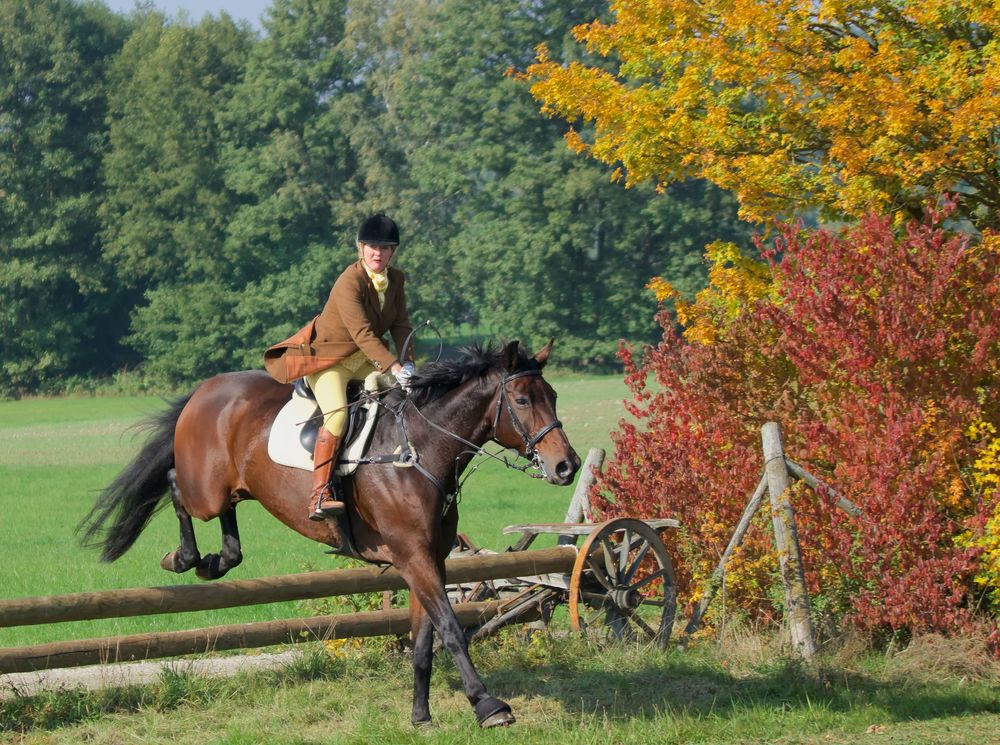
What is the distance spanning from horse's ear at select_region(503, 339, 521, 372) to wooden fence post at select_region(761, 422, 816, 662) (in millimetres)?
2753

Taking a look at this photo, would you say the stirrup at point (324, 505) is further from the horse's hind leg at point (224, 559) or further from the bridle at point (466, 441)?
the horse's hind leg at point (224, 559)

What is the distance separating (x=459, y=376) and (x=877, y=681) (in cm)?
366

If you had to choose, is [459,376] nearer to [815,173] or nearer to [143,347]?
[815,173]

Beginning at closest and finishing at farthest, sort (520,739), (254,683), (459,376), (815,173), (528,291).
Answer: (520,739) < (459,376) < (254,683) < (815,173) < (528,291)

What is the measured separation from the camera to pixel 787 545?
9336mm

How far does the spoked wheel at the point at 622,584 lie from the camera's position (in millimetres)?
9570

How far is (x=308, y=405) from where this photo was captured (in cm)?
851

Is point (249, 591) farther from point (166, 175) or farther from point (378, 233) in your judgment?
point (166, 175)

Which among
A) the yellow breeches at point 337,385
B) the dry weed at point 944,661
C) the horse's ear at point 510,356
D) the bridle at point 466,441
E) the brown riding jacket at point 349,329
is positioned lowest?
the dry weed at point 944,661

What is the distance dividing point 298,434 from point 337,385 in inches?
17.5

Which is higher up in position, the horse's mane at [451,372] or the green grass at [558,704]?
the horse's mane at [451,372]

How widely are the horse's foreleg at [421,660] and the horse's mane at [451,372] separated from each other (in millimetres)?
1309

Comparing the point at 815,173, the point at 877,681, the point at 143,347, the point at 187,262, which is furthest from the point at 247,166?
the point at 877,681

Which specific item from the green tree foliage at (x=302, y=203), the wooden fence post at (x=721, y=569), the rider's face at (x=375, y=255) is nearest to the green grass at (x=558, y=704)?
the wooden fence post at (x=721, y=569)
